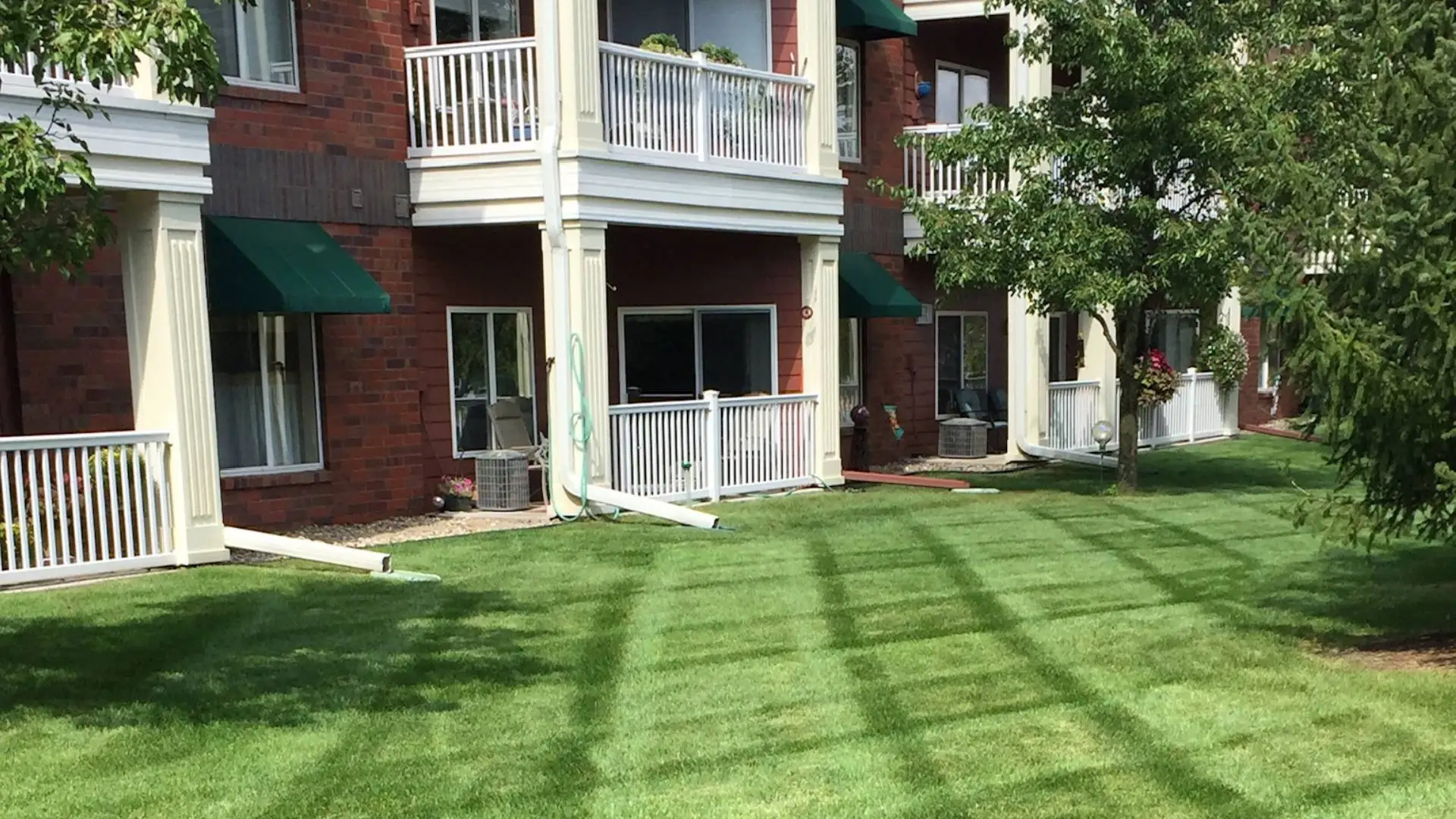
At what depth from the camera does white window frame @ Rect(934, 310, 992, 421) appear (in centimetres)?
1909

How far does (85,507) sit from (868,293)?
10123 mm

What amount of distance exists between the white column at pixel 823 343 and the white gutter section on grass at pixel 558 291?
3058mm

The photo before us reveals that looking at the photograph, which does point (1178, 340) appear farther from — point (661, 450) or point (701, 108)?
point (661, 450)

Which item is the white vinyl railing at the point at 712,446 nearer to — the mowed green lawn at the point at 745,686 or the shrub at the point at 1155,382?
the mowed green lawn at the point at 745,686

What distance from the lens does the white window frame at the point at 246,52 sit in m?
11.4

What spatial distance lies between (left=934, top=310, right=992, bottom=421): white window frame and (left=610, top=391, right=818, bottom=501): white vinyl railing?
15.9 feet

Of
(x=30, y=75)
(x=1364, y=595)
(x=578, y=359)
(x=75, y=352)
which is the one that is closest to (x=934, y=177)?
(x=578, y=359)

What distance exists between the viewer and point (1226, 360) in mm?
21875

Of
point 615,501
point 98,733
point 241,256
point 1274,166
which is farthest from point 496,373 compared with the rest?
point 1274,166

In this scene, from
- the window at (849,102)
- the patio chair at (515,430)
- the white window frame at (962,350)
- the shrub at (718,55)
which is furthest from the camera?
the white window frame at (962,350)

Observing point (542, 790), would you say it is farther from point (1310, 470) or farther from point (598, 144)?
point (1310, 470)

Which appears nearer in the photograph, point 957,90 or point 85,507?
point 85,507

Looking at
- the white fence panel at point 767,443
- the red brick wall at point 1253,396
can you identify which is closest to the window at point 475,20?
the white fence panel at point 767,443

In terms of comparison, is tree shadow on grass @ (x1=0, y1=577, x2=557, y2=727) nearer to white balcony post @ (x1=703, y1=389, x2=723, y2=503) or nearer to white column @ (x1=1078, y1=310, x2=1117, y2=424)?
white balcony post @ (x1=703, y1=389, x2=723, y2=503)
